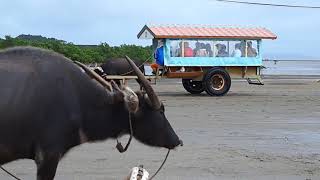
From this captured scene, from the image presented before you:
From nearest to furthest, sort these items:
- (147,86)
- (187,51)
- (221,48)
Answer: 1. (147,86)
2. (187,51)
3. (221,48)

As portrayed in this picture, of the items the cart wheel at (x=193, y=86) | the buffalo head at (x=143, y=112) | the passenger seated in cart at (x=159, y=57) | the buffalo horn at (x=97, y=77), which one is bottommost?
the cart wheel at (x=193, y=86)

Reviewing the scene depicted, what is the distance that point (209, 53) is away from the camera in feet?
74.6

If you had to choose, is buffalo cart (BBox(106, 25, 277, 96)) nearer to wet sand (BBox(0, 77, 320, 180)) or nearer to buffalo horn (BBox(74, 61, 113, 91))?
wet sand (BBox(0, 77, 320, 180))

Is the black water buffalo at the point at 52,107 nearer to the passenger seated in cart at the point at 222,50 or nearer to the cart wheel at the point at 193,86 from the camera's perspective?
the passenger seated in cart at the point at 222,50

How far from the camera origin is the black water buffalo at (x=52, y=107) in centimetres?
465

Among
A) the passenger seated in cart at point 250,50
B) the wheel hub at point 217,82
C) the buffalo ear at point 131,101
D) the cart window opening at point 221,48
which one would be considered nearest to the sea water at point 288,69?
the passenger seated in cart at point 250,50

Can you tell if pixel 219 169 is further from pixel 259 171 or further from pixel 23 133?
pixel 23 133

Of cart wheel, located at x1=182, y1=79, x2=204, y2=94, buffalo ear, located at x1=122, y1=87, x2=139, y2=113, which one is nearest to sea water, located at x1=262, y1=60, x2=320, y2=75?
cart wheel, located at x1=182, y1=79, x2=204, y2=94

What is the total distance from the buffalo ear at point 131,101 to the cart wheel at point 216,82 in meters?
17.5

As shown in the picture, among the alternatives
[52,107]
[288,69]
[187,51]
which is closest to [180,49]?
[187,51]

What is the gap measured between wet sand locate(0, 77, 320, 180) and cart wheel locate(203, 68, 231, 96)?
18.5 ft

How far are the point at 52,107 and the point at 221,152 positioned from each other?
5.63m

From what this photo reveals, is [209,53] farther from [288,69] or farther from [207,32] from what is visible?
[288,69]

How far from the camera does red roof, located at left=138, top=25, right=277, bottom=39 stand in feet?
73.0
